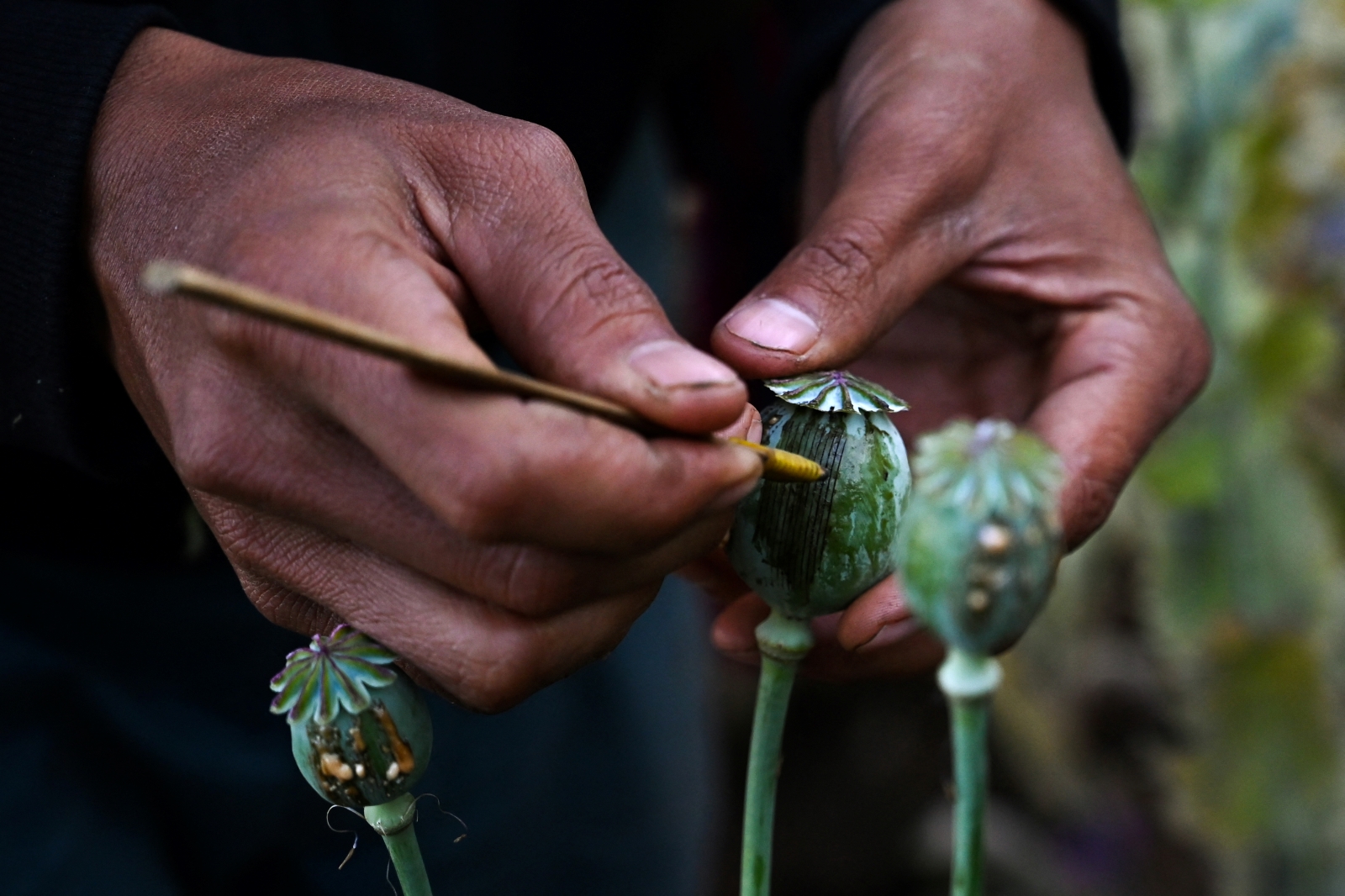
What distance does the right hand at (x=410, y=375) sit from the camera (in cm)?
58

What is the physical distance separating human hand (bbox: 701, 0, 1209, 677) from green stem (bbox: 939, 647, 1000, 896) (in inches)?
14.5

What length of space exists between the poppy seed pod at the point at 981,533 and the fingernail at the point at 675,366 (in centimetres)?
15

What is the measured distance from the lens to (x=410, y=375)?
575 mm

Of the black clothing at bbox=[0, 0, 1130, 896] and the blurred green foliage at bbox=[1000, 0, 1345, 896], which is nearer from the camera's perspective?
the black clothing at bbox=[0, 0, 1130, 896]

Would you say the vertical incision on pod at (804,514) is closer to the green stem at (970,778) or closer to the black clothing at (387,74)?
the green stem at (970,778)

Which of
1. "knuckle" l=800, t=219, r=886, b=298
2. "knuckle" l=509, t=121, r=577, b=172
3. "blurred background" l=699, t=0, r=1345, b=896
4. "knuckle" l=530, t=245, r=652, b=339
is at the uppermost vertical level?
"knuckle" l=509, t=121, r=577, b=172

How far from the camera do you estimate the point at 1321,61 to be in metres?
2.26

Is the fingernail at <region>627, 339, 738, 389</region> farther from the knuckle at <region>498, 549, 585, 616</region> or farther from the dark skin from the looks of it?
the knuckle at <region>498, 549, 585, 616</region>

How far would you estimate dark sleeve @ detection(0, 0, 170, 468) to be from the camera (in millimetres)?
720

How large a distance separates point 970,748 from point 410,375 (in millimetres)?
295

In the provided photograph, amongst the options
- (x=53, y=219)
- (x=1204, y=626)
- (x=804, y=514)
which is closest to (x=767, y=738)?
(x=804, y=514)

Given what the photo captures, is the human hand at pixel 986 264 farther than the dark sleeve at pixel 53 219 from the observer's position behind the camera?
Yes

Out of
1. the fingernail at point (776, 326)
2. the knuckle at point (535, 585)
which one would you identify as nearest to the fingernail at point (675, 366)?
the knuckle at point (535, 585)

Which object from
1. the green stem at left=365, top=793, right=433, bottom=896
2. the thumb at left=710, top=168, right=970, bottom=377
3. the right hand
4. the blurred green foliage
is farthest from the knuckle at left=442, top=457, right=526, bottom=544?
the blurred green foliage
